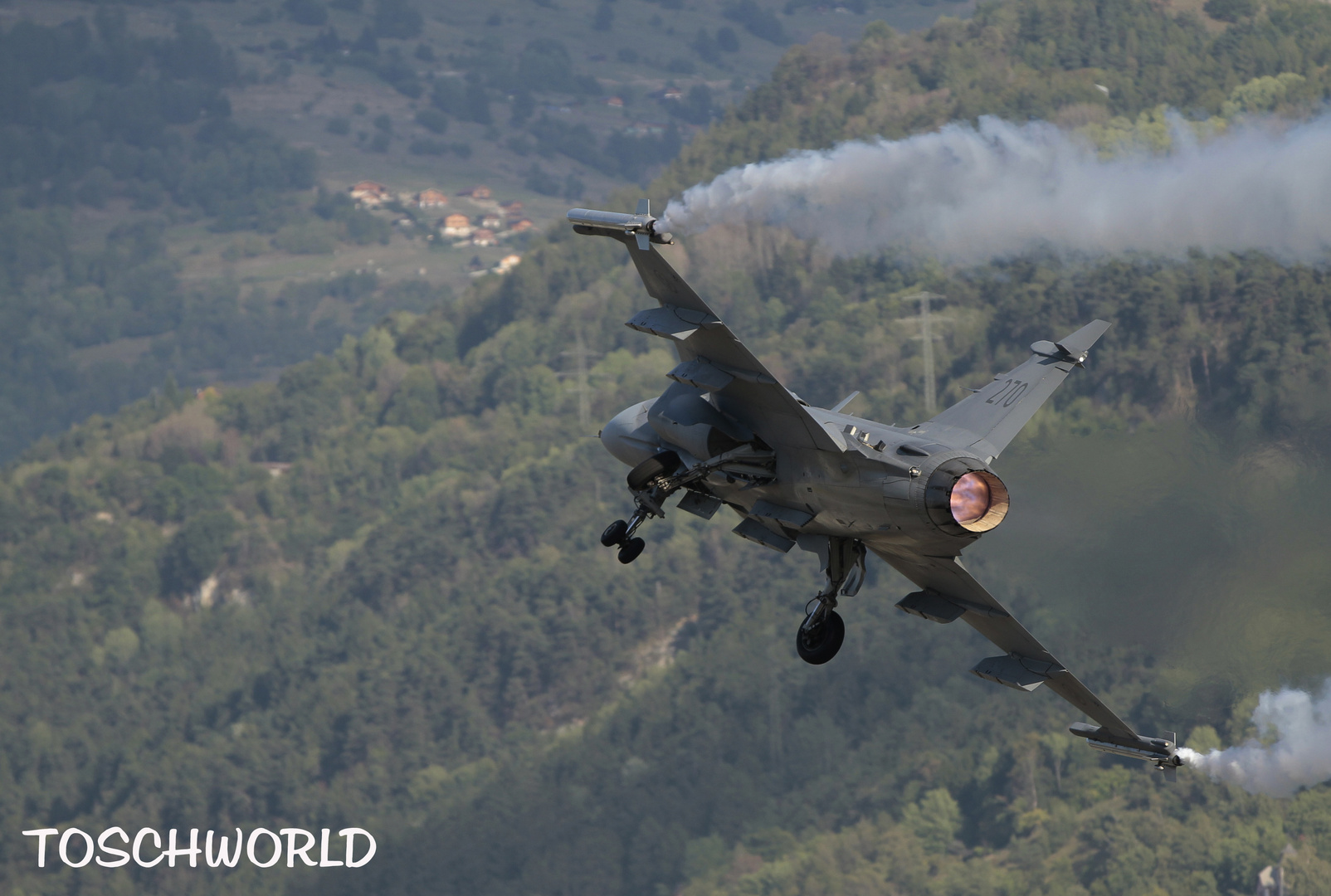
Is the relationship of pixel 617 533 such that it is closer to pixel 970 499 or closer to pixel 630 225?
pixel 630 225

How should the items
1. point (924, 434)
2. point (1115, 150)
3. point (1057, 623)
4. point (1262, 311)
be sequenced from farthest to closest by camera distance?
1. point (1262, 311)
2. point (1057, 623)
3. point (1115, 150)
4. point (924, 434)

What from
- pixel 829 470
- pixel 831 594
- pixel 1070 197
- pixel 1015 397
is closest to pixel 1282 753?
pixel 1015 397

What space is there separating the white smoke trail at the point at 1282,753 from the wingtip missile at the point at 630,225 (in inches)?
547

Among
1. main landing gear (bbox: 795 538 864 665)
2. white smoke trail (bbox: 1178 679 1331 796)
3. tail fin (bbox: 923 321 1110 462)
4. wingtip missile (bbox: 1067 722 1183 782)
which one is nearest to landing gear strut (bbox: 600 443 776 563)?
main landing gear (bbox: 795 538 864 665)

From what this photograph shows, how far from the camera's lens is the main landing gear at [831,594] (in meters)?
35.9

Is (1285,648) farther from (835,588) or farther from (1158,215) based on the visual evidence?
(835,588)

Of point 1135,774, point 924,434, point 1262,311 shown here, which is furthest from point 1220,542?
point 1135,774

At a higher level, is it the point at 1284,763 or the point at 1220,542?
the point at 1284,763

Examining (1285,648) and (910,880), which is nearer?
(1285,648)

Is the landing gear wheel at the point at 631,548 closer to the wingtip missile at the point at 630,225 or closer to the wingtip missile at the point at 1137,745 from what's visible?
the wingtip missile at the point at 1137,745

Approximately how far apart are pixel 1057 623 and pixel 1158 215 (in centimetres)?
2527

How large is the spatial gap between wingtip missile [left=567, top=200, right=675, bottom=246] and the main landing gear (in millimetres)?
6734

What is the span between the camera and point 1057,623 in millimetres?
73625

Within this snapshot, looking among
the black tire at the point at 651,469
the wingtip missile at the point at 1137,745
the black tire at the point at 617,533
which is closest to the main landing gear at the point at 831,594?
the black tire at the point at 651,469
